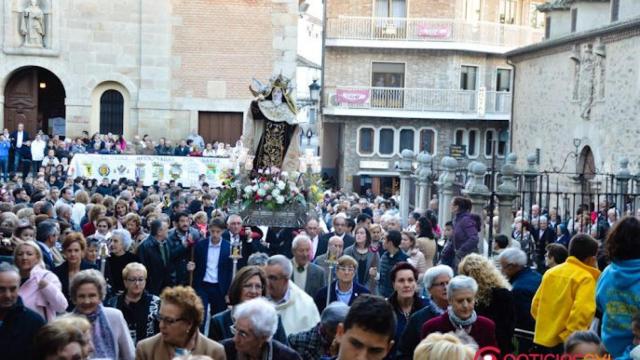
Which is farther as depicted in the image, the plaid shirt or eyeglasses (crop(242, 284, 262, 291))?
eyeglasses (crop(242, 284, 262, 291))

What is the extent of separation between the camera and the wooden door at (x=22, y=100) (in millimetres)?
37312

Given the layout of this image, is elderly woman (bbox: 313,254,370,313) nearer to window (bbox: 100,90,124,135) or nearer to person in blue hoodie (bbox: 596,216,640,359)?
person in blue hoodie (bbox: 596,216,640,359)

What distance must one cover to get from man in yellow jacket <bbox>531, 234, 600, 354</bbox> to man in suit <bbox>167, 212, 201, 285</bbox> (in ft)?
17.3

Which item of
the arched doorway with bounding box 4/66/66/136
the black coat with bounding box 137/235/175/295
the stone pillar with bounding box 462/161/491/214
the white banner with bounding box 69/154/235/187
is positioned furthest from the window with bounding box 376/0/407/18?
the black coat with bounding box 137/235/175/295

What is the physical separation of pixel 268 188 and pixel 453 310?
8.22 metres

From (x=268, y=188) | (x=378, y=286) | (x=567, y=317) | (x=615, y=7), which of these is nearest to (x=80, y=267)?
(x=378, y=286)

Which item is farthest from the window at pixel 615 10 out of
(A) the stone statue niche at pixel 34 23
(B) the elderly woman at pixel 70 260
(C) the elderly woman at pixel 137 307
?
(C) the elderly woman at pixel 137 307

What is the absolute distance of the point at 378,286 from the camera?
496 inches

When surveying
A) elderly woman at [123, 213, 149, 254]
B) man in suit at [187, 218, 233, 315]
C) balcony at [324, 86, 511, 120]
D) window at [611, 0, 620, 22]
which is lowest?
man in suit at [187, 218, 233, 315]

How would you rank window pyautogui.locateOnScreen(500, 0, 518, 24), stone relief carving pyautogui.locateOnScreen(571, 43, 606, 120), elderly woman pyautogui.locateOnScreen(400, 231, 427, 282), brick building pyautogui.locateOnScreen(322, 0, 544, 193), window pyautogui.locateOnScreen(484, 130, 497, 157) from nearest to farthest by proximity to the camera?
1. elderly woman pyautogui.locateOnScreen(400, 231, 427, 282)
2. stone relief carving pyautogui.locateOnScreen(571, 43, 606, 120)
3. brick building pyautogui.locateOnScreen(322, 0, 544, 193)
4. window pyautogui.locateOnScreen(484, 130, 497, 157)
5. window pyautogui.locateOnScreen(500, 0, 518, 24)

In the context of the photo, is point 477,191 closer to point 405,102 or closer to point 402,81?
point 405,102

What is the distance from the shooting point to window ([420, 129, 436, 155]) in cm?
4541

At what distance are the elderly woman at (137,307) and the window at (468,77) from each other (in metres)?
37.7

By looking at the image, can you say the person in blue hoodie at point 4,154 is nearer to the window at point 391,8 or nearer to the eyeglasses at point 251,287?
the window at point 391,8
